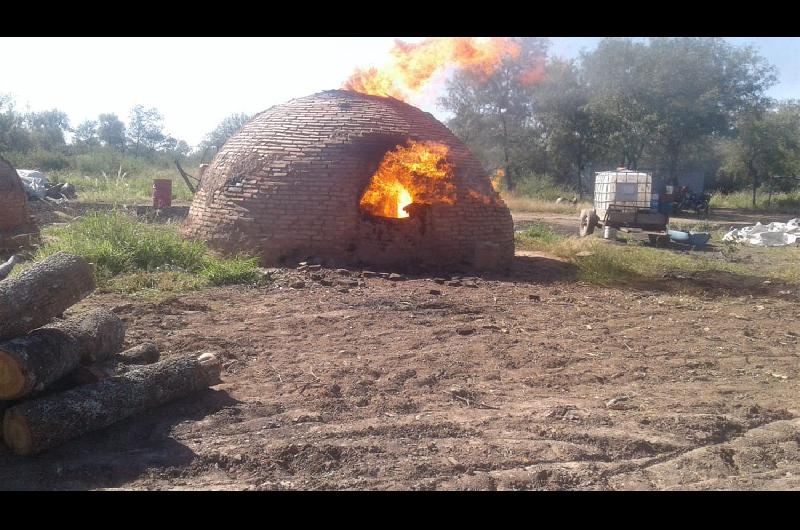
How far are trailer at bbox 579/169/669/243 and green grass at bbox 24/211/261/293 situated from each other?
35.1ft

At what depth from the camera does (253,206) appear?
939cm

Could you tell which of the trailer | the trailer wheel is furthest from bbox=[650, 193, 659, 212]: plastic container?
the trailer wheel

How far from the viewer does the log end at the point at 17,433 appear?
3273 mm

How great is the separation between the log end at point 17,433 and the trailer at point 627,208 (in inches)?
583

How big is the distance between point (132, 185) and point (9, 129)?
55.9 feet

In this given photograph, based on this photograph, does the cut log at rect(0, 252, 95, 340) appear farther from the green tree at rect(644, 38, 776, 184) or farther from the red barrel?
the green tree at rect(644, 38, 776, 184)

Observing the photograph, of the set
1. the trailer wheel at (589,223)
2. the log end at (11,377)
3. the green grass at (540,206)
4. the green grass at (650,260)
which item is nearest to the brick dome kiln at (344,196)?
the green grass at (650,260)

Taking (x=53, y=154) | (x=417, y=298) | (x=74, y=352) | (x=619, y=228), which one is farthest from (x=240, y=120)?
(x=74, y=352)

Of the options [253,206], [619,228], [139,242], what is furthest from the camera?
[619,228]

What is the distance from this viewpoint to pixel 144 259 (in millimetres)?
8453

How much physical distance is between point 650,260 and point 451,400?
28.9 feet

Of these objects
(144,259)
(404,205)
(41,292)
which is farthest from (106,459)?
(404,205)

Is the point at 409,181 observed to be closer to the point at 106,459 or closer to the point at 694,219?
the point at 106,459

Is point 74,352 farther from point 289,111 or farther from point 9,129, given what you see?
point 9,129
